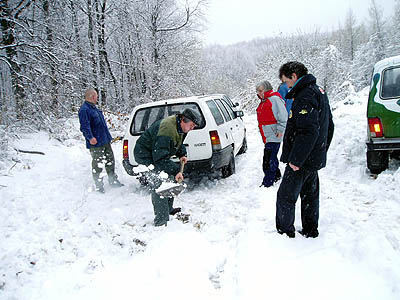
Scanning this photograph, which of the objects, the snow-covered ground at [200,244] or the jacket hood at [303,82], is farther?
the jacket hood at [303,82]

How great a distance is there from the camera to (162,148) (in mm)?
3736

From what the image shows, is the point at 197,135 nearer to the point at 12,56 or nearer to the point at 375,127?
the point at 375,127

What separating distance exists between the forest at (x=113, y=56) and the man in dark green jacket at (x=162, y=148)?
4.43 m

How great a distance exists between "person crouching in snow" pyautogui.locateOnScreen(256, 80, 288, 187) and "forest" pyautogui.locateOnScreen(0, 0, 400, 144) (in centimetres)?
586

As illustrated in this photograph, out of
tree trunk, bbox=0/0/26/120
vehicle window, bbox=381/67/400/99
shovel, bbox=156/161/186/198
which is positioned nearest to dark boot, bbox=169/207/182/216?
shovel, bbox=156/161/186/198

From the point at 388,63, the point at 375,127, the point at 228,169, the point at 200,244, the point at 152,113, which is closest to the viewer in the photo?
the point at 200,244

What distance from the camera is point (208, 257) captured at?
3.16 metres

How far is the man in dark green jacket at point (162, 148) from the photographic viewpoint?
3.72 meters

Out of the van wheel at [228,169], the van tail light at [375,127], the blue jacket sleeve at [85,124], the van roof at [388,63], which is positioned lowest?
the van wheel at [228,169]

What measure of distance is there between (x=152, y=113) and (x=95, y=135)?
1.24 meters

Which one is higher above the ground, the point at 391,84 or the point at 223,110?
the point at 391,84

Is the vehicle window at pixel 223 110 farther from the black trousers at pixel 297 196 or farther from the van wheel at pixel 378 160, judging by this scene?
the black trousers at pixel 297 196

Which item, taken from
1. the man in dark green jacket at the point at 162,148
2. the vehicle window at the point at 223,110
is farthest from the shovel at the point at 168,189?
the vehicle window at the point at 223,110

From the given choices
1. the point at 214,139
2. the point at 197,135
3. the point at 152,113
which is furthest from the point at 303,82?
the point at 152,113
